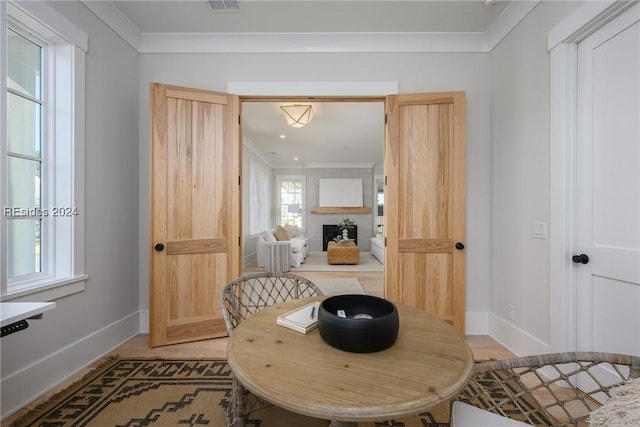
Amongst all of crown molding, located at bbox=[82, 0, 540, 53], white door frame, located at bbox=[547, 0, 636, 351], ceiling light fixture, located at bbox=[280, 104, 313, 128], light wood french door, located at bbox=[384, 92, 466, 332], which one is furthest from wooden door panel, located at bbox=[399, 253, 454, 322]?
ceiling light fixture, located at bbox=[280, 104, 313, 128]

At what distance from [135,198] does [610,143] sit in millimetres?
3501

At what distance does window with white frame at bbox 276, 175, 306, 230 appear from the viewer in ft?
30.0

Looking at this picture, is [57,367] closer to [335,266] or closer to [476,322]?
[476,322]

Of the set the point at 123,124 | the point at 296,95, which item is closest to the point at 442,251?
the point at 296,95

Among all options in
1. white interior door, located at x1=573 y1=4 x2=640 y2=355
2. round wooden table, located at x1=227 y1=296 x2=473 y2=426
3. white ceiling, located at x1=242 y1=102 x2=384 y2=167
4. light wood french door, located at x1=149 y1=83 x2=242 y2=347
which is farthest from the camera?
white ceiling, located at x1=242 y1=102 x2=384 y2=167

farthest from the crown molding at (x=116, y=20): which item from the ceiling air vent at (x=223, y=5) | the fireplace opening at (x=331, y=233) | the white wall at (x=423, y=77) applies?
the fireplace opening at (x=331, y=233)

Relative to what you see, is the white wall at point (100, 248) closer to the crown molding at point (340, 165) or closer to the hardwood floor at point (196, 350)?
the hardwood floor at point (196, 350)

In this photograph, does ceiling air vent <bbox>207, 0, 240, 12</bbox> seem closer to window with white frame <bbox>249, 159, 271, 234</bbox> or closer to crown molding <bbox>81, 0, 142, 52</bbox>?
crown molding <bbox>81, 0, 142, 52</bbox>

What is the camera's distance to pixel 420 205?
104 inches

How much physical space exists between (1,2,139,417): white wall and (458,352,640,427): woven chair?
2367 mm

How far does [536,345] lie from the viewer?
215cm

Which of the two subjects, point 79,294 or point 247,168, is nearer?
point 79,294

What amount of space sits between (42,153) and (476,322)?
12.0 feet

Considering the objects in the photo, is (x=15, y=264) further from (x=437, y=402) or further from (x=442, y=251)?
(x=442, y=251)
